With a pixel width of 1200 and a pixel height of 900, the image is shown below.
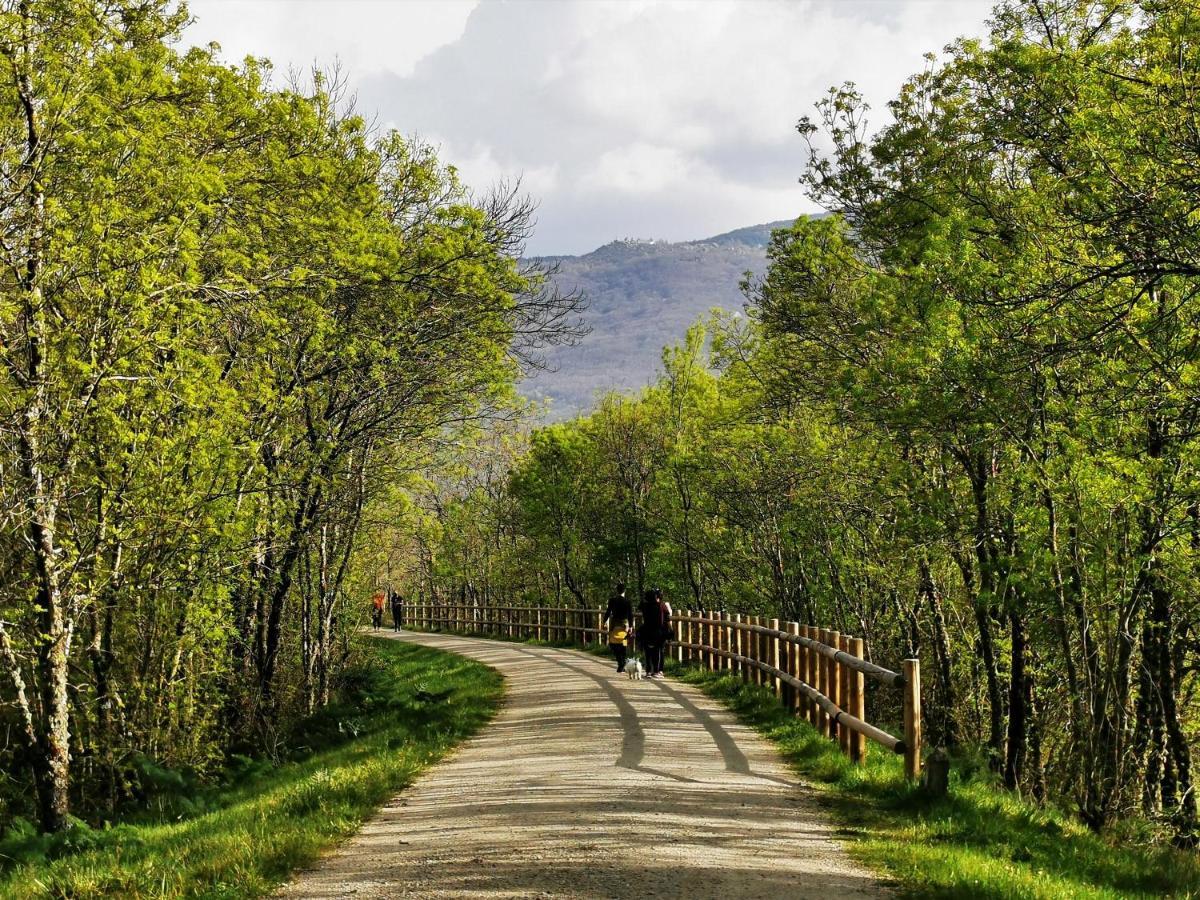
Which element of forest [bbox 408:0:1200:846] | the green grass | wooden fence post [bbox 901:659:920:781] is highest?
forest [bbox 408:0:1200:846]

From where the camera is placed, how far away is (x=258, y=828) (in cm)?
839

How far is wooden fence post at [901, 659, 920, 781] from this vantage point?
9562mm

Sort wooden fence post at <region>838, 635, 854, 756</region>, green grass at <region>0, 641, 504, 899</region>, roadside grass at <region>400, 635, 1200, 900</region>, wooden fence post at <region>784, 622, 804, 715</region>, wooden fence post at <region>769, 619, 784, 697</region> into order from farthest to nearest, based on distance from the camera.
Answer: wooden fence post at <region>769, 619, 784, 697</region> < wooden fence post at <region>784, 622, 804, 715</region> < wooden fence post at <region>838, 635, 854, 756</region> < green grass at <region>0, 641, 504, 899</region> < roadside grass at <region>400, 635, 1200, 900</region>

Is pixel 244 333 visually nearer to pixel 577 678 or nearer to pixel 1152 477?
pixel 577 678

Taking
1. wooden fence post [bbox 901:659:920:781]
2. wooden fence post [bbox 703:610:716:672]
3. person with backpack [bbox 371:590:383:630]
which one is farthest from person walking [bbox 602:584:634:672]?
person with backpack [bbox 371:590:383:630]

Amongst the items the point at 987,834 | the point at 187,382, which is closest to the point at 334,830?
the point at 987,834

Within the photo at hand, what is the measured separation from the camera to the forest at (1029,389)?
420 inches

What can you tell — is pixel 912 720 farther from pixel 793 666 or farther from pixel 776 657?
pixel 776 657

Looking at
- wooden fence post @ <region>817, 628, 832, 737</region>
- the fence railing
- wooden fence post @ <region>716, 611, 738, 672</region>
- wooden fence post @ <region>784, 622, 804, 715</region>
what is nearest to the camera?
the fence railing

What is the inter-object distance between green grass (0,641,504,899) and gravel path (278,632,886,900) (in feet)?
1.03

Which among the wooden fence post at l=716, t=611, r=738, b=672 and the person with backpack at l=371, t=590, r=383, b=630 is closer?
the wooden fence post at l=716, t=611, r=738, b=672

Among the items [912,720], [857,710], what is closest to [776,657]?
[857,710]

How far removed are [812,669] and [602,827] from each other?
6.15 m

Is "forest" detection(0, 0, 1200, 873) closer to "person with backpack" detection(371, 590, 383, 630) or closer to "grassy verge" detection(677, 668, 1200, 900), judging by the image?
"grassy verge" detection(677, 668, 1200, 900)
